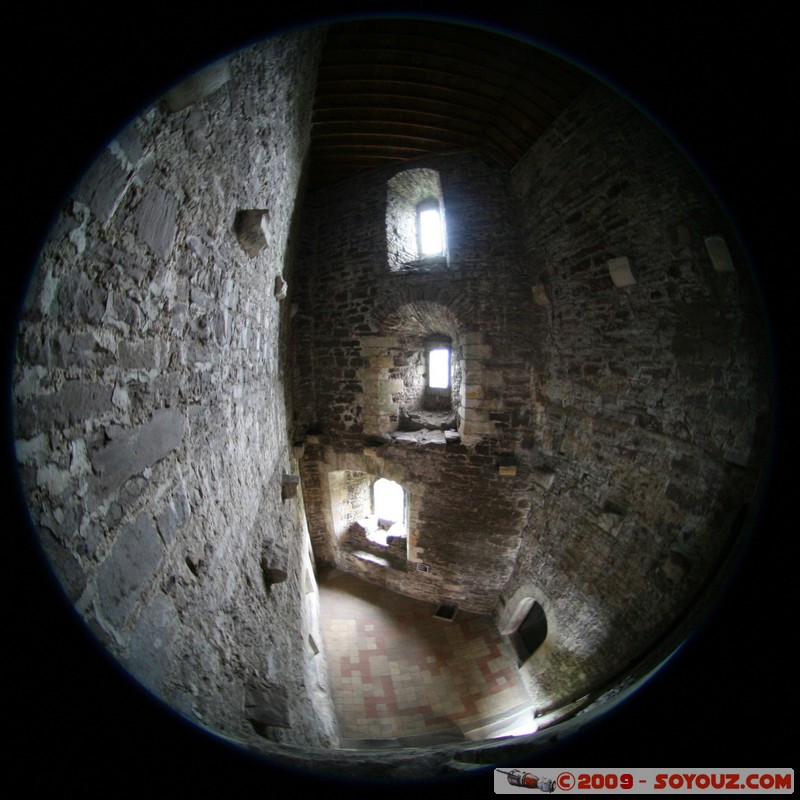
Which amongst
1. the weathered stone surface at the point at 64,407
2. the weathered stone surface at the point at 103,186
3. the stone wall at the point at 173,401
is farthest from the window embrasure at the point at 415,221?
the weathered stone surface at the point at 64,407

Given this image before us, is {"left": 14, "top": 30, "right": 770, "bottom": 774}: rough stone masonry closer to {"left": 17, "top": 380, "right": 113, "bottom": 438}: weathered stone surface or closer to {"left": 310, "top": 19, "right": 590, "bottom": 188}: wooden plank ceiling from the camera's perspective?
{"left": 17, "top": 380, "right": 113, "bottom": 438}: weathered stone surface

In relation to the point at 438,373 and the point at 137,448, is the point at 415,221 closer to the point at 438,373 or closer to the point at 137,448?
the point at 438,373

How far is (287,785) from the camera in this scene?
946 millimetres

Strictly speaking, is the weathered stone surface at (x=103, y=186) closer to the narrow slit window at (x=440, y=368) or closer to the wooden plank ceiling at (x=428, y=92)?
the wooden plank ceiling at (x=428, y=92)

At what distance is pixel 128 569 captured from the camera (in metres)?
1.08

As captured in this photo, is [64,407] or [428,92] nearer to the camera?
[64,407]

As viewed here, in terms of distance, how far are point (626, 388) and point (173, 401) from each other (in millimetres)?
3785

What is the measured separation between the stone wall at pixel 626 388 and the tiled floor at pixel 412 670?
0.55 meters

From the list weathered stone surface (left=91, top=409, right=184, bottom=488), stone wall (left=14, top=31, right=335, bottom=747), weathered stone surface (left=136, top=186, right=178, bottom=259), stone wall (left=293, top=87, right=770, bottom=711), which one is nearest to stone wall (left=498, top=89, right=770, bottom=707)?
stone wall (left=293, top=87, right=770, bottom=711)

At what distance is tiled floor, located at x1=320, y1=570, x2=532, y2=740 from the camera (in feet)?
12.4

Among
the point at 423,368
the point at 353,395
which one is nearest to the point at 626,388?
the point at 423,368

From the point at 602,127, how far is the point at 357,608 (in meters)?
7.04

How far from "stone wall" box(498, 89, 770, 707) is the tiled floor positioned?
55 centimetres

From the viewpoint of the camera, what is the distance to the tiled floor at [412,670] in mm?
3779
